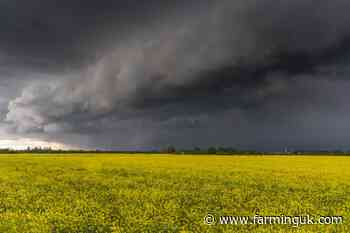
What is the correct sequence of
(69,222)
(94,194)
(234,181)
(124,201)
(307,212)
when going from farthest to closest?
(234,181) → (94,194) → (124,201) → (307,212) → (69,222)

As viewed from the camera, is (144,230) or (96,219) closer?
(144,230)

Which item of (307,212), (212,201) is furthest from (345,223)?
(212,201)

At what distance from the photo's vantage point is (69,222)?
1245cm

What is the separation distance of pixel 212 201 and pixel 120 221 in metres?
6.01

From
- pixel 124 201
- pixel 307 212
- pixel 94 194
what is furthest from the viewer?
pixel 94 194

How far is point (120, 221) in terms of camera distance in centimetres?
1268

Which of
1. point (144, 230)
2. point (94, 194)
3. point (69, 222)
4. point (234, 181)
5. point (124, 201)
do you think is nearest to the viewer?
point (144, 230)

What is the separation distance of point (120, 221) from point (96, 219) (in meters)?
0.94

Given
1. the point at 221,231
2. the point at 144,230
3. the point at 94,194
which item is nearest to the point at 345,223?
the point at 221,231

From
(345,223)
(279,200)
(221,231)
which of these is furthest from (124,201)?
(345,223)

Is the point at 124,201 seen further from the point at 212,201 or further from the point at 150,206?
the point at 212,201

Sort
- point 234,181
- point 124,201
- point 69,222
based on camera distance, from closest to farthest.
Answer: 1. point 69,222
2. point 124,201
3. point 234,181

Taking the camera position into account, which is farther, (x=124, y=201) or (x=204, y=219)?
(x=124, y=201)

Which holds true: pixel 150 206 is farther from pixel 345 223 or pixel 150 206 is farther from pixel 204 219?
pixel 345 223
